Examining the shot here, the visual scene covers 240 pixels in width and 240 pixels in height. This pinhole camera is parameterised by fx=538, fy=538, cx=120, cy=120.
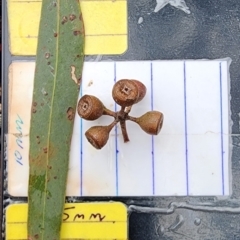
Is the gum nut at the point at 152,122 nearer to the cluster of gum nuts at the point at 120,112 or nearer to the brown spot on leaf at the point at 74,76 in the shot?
the cluster of gum nuts at the point at 120,112

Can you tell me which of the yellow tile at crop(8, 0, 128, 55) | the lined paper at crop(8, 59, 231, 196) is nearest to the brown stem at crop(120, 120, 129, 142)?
the lined paper at crop(8, 59, 231, 196)

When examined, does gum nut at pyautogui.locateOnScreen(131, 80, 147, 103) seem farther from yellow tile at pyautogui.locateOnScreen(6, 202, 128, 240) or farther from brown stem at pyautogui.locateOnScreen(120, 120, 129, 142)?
yellow tile at pyautogui.locateOnScreen(6, 202, 128, 240)

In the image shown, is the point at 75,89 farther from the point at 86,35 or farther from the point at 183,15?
the point at 183,15

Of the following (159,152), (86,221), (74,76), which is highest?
(74,76)

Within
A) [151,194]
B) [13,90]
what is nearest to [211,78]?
[151,194]

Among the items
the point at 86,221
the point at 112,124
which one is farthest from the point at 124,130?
the point at 86,221

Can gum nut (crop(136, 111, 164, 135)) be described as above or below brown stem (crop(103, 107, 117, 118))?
below

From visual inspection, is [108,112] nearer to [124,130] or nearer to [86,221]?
[124,130]
